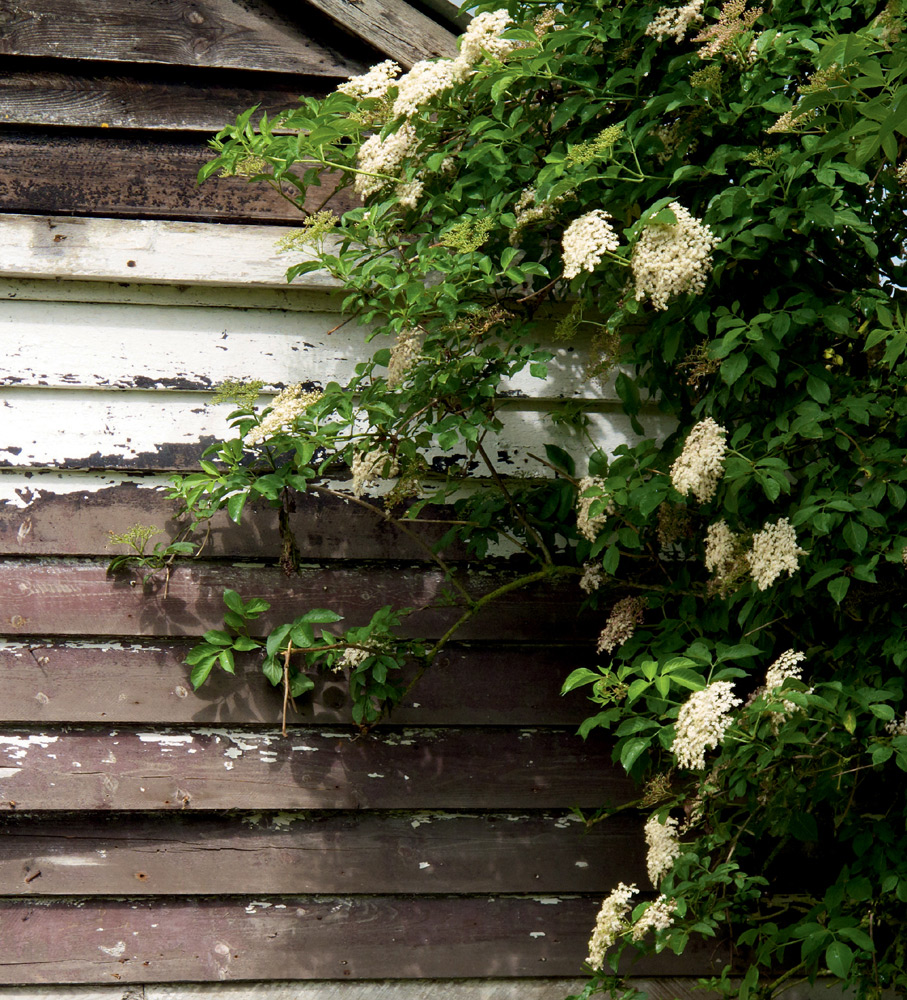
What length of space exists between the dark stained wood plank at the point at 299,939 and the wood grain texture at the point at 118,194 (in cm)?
130

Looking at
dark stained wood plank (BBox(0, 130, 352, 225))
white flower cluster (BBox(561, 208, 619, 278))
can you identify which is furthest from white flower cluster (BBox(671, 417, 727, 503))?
dark stained wood plank (BBox(0, 130, 352, 225))

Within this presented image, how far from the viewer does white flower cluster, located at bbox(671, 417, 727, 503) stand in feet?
4.58

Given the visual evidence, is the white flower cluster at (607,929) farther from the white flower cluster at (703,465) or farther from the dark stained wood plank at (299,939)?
the white flower cluster at (703,465)

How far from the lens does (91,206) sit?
1857 millimetres

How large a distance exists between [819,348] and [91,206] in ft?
4.82

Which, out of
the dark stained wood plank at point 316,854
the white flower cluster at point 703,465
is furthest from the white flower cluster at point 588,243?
the dark stained wood plank at point 316,854

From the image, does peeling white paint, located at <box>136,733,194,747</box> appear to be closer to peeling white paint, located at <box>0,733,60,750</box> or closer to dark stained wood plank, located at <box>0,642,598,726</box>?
dark stained wood plank, located at <box>0,642,598,726</box>

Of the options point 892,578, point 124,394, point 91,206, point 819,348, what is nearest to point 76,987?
point 124,394

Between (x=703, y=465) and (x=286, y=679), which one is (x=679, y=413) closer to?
(x=703, y=465)

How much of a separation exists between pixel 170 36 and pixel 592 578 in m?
1.46

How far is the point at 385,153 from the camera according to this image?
163cm

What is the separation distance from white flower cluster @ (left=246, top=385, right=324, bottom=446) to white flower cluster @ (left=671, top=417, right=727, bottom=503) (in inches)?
26.5

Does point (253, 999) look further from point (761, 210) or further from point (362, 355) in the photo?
point (761, 210)

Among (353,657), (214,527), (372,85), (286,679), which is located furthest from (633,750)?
(372,85)
